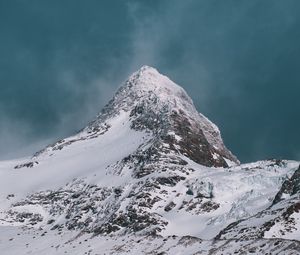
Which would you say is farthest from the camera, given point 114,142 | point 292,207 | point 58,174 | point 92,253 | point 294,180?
point 114,142

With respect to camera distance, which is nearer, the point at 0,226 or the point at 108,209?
the point at 108,209

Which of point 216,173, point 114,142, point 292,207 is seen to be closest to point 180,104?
point 114,142

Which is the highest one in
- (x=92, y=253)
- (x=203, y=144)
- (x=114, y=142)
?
(x=114, y=142)

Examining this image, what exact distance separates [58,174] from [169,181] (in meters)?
43.9

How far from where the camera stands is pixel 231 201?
351 ft

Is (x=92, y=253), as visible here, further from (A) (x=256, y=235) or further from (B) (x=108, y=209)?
(B) (x=108, y=209)

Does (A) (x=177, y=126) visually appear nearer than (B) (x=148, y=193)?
No

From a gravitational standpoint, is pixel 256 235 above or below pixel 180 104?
below

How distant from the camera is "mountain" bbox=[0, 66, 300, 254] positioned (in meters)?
70.5

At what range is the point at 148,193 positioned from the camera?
11819cm

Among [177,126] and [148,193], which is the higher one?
[177,126]

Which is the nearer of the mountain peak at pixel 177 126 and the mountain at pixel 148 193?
the mountain at pixel 148 193

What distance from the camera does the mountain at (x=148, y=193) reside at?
231 ft

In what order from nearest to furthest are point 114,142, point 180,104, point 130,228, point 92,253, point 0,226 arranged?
point 92,253 < point 130,228 < point 0,226 < point 114,142 < point 180,104
